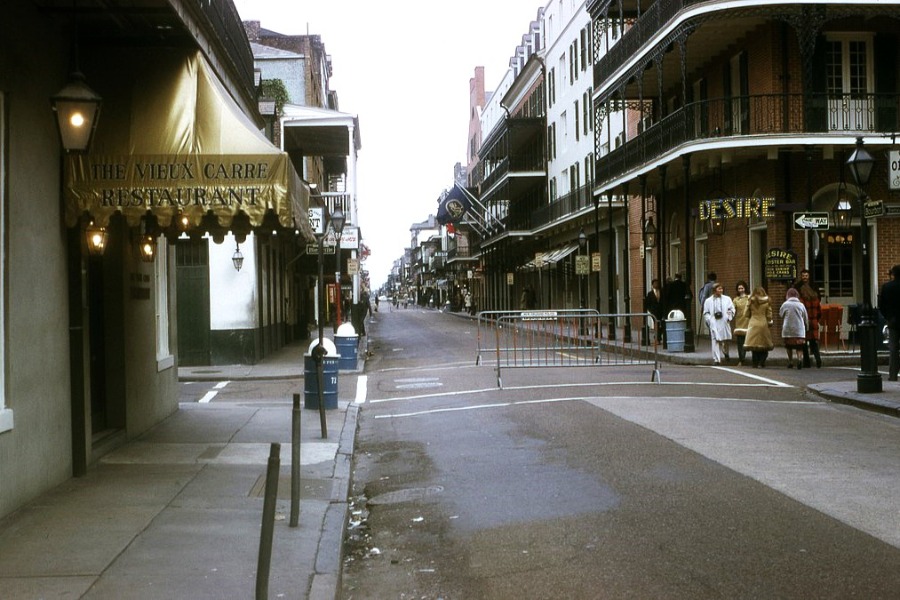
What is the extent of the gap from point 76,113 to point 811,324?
16525 millimetres

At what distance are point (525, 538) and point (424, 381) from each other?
1260cm

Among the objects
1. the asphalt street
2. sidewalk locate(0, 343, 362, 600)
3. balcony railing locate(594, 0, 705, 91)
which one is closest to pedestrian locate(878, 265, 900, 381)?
the asphalt street

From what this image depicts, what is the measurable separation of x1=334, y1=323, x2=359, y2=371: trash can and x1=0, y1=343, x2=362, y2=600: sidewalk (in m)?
11.3

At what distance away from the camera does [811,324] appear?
20.8 metres

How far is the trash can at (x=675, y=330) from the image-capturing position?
75.6 ft

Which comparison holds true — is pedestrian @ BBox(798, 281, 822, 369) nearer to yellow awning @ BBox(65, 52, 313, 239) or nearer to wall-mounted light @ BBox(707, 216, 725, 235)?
wall-mounted light @ BBox(707, 216, 725, 235)

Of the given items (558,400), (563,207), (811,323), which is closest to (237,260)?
(558,400)

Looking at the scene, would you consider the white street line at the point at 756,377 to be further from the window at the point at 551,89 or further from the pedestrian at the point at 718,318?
the window at the point at 551,89

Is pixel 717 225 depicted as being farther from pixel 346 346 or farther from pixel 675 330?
pixel 346 346

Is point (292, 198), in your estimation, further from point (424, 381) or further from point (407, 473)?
point (424, 381)

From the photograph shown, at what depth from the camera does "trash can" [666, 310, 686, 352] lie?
2305 centimetres

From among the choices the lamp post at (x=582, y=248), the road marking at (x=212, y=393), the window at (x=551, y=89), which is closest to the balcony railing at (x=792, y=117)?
the lamp post at (x=582, y=248)

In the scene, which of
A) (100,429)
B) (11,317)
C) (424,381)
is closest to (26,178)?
(11,317)

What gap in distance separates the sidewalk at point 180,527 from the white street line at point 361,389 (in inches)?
201
